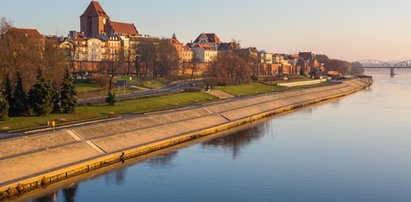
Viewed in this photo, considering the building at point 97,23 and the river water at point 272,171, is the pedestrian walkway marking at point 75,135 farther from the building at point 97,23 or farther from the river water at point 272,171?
the building at point 97,23

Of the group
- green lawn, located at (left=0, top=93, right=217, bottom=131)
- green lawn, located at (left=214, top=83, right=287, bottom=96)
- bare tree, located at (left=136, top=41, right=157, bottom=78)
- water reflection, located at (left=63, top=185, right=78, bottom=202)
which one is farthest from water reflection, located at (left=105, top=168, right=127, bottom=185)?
bare tree, located at (left=136, top=41, right=157, bottom=78)

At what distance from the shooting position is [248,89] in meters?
116

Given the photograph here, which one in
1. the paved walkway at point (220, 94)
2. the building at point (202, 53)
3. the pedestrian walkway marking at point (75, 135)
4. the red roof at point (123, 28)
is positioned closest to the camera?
the pedestrian walkway marking at point (75, 135)

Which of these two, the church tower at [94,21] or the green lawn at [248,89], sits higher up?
the church tower at [94,21]

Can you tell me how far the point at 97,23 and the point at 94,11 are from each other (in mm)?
4786

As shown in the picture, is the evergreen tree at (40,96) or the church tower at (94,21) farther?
the church tower at (94,21)

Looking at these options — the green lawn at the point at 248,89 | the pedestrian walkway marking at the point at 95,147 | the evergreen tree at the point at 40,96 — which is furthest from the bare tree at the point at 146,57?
the pedestrian walkway marking at the point at 95,147

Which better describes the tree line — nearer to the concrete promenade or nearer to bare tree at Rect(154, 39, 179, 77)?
the concrete promenade

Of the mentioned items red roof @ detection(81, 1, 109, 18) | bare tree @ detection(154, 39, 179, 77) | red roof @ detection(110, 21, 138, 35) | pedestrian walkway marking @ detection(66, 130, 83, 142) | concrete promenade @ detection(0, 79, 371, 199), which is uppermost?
red roof @ detection(81, 1, 109, 18)

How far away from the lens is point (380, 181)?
39.9 m

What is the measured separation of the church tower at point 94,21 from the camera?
16812 cm

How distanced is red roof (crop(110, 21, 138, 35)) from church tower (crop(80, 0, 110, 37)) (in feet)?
7.59

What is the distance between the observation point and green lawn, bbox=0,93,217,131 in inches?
1949

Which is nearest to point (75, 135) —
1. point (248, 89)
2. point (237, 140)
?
point (237, 140)
